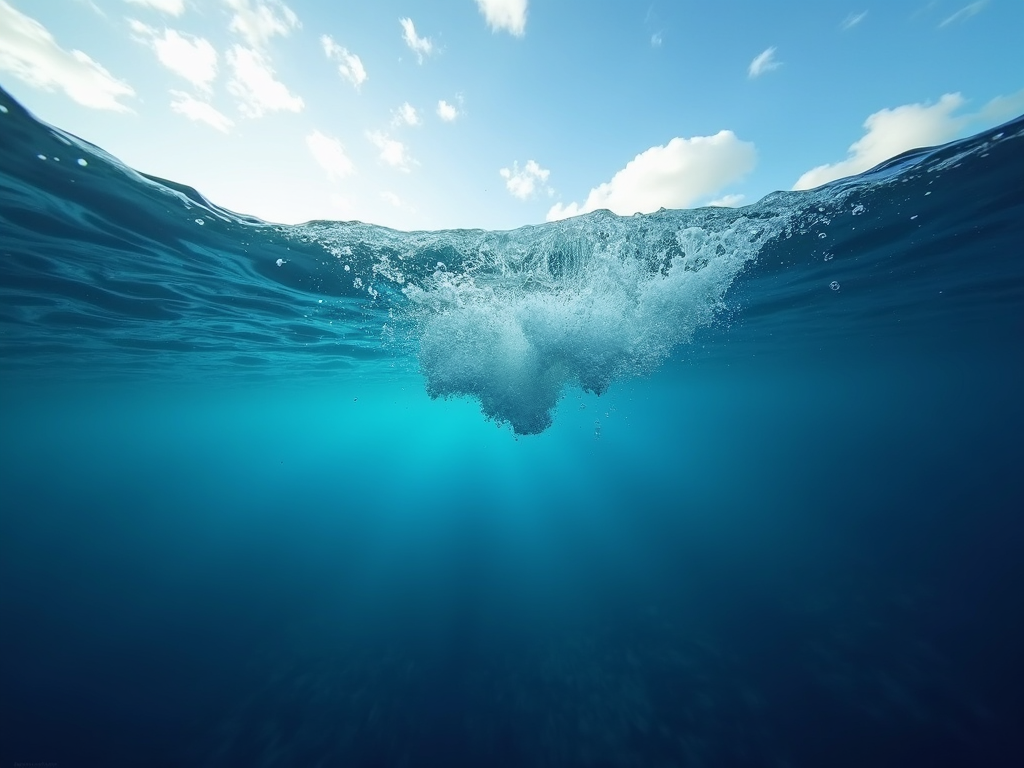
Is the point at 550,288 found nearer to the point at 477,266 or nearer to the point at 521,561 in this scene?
the point at 477,266

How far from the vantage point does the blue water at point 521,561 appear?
822cm

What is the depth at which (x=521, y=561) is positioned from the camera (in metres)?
19.8

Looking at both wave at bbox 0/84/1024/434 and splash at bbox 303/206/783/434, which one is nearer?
→ wave at bbox 0/84/1024/434

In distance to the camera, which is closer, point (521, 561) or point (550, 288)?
point (550, 288)

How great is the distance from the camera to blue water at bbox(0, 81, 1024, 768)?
27.0ft

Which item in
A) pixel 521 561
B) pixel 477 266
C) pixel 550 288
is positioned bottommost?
pixel 521 561

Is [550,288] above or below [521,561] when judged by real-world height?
above

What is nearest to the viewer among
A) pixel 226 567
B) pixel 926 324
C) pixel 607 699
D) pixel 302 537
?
pixel 607 699

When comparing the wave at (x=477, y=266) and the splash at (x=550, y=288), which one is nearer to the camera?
the wave at (x=477, y=266)

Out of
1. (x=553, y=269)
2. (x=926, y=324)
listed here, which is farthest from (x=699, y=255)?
(x=926, y=324)

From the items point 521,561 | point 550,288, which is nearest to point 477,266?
point 550,288

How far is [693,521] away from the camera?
25.6m

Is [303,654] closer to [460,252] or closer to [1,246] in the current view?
[460,252]

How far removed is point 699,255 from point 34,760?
19.8 m
